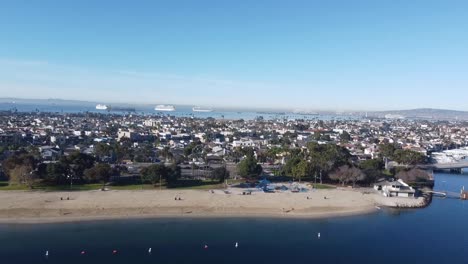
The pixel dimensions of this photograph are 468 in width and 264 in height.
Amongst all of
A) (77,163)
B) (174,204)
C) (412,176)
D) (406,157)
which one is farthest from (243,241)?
(406,157)

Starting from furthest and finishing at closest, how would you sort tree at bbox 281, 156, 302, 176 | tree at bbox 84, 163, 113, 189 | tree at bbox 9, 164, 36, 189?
tree at bbox 281, 156, 302, 176 < tree at bbox 84, 163, 113, 189 < tree at bbox 9, 164, 36, 189

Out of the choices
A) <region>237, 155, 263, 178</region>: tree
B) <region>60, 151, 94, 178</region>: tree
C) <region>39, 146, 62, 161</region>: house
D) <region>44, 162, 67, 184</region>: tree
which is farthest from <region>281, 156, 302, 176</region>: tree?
<region>39, 146, 62, 161</region>: house

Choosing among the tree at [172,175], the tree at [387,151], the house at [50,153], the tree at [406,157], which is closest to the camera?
the tree at [172,175]

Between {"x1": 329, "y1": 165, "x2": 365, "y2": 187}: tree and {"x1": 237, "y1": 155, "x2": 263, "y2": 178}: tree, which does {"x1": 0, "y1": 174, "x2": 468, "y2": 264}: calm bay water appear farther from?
{"x1": 237, "y1": 155, "x2": 263, "y2": 178}: tree

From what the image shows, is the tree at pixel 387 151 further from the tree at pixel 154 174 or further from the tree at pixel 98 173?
the tree at pixel 98 173

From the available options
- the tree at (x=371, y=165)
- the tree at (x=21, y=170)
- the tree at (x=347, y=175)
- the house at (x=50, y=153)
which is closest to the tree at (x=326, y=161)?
the tree at (x=347, y=175)

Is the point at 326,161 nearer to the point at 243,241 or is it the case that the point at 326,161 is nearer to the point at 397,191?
the point at 397,191

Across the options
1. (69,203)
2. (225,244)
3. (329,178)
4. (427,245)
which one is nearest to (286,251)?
(225,244)
